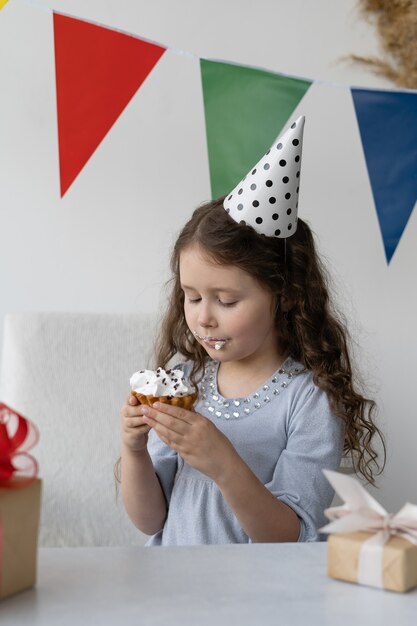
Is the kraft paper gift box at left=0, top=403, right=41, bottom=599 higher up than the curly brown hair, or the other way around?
the curly brown hair

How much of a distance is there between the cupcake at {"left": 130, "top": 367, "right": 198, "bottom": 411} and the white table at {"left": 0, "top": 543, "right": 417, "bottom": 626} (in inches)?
16.2

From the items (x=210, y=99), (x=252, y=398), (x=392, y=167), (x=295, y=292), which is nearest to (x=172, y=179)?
(x=210, y=99)

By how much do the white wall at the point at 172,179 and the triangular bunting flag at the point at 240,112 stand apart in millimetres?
47

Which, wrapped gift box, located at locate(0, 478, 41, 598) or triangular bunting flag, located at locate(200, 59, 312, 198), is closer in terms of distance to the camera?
wrapped gift box, located at locate(0, 478, 41, 598)

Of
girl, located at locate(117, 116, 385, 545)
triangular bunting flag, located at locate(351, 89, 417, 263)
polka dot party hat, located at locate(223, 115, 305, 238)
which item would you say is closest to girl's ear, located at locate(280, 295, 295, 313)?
girl, located at locate(117, 116, 385, 545)

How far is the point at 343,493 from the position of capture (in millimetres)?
819

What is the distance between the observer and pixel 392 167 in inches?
85.9

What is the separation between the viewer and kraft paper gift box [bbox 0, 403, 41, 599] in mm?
701

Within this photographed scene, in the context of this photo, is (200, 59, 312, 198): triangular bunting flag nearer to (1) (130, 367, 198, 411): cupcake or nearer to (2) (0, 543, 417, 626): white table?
(1) (130, 367, 198, 411): cupcake

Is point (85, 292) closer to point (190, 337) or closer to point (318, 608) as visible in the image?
point (190, 337)

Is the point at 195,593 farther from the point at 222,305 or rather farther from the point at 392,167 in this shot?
the point at 392,167

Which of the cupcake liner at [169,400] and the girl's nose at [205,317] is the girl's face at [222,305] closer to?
the girl's nose at [205,317]

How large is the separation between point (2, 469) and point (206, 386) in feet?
2.76

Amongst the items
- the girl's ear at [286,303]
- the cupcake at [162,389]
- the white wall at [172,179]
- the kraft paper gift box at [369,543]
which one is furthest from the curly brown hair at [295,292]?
the kraft paper gift box at [369,543]
